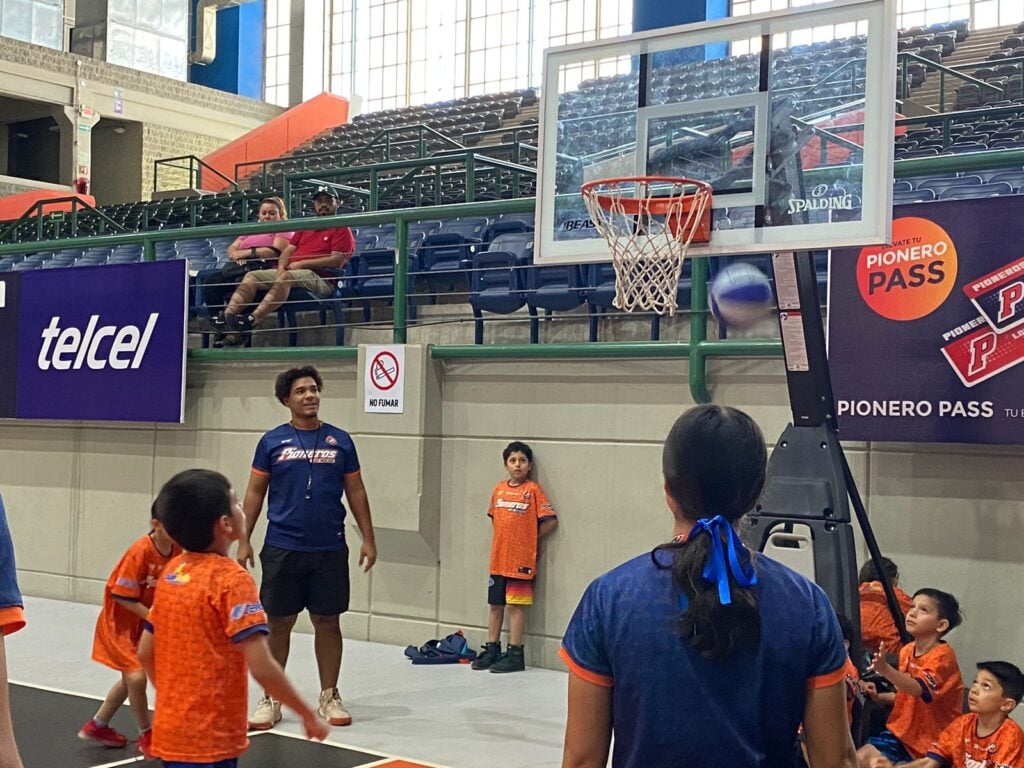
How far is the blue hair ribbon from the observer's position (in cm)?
199

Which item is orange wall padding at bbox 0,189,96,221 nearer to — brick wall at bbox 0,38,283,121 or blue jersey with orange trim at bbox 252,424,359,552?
brick wall at bbox 0,38,283,121

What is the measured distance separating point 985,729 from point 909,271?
2316mm

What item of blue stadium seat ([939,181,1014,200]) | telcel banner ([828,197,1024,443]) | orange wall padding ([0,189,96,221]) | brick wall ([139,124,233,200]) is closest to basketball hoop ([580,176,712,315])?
telcel banner ([828,197,1024,443])

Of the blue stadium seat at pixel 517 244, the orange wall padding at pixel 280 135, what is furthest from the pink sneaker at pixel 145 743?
the orange wall padding at pixel 280 135

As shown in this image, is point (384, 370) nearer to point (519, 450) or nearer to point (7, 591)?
point (519, 450)

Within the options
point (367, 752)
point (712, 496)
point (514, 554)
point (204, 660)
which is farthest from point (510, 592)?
point (712, 496)

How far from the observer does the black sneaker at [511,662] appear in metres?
7.46

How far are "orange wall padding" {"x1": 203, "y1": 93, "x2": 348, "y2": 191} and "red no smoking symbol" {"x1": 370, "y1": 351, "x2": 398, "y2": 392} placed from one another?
1791 centimetres

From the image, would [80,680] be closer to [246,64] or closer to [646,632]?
[646,632]

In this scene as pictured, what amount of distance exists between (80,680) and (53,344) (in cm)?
383

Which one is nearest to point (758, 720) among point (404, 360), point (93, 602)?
point (404, 360)

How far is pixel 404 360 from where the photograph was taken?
8195mm

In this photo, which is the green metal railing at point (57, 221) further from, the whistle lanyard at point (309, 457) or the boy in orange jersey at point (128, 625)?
the boy in orange jersey at point (128, 625)

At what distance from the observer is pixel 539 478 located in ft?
25.6
